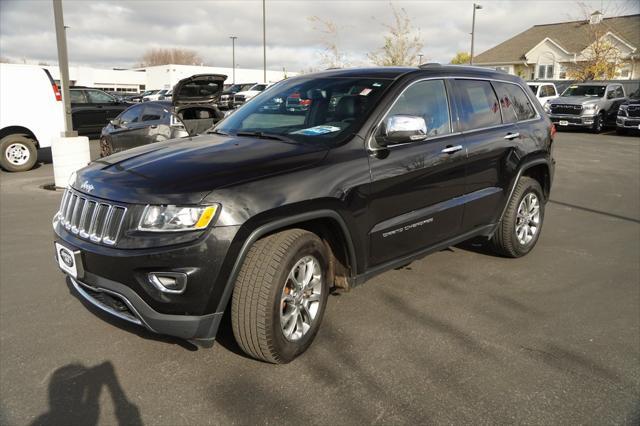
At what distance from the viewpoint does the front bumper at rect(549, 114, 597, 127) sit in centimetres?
1964

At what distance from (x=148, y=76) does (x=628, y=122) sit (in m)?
63.9

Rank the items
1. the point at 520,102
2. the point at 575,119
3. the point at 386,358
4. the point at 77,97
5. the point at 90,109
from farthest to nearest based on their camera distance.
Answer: the point at 575,119 < the point at 90,109 < the point at 77,97 < the point at 520,102 < the point at 386,358

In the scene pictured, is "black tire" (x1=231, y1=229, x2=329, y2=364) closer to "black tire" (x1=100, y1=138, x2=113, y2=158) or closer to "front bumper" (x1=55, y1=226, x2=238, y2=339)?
"front bumper" (x1=55, y1=226, x2=238, y2=339)

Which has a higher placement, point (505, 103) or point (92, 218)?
point (505, 103)

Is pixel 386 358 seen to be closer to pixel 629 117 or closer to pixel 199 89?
pixel 199 89

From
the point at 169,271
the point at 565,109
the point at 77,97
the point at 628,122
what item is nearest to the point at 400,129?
the point at 169,271

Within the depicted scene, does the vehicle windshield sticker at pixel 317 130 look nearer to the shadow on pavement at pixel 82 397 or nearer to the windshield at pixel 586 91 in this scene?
the shadow on pavement at pixel 82 397

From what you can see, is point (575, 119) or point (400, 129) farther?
point (575, 119)

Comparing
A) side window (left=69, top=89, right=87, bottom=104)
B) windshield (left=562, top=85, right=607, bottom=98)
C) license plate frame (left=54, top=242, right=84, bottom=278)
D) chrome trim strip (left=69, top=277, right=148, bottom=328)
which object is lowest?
chrome trim strip (left=69, top=277, right=148, bottom=328)

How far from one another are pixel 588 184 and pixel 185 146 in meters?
8.58

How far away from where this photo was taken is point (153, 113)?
10.6 m

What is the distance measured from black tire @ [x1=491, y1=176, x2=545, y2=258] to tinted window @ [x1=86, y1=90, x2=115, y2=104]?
14.1 metres

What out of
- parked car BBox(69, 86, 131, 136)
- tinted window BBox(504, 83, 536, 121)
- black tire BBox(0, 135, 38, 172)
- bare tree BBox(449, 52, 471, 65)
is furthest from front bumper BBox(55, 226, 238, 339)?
bare tree BBox(449, 52, 471, 65)

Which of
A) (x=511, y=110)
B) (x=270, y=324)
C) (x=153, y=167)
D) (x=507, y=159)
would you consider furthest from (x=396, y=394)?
(x=511, y=110)
